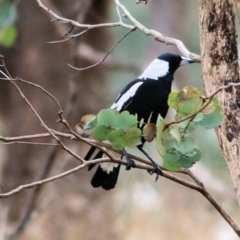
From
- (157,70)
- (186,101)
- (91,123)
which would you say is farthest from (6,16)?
(186,101)

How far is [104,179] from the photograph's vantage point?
2100 millimetres

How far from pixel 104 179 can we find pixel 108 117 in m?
0.91

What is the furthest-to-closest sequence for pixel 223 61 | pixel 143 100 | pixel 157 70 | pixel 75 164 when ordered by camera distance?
pixel 75 164 → pixel 157 70 → pixel 143 100 → pixel 223 61

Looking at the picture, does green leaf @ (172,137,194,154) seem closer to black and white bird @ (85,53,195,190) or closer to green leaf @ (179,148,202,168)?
green leaf @ (179,148,202,168)

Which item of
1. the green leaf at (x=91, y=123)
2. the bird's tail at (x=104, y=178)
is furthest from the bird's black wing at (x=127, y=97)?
the green leaf at (x=91, y=123)

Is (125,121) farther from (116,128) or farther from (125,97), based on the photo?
(125,97)

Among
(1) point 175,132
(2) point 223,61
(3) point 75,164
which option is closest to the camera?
(1) point 175,132

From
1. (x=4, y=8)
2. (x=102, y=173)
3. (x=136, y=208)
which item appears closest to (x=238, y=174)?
(x=102, y=173)

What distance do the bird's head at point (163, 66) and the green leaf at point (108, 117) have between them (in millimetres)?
958

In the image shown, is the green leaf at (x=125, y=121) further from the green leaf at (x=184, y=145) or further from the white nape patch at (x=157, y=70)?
the white nape patch at (x=157, y=70)

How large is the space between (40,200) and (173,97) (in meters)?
2.75

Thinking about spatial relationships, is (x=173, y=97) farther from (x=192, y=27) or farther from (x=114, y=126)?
(x=192, y=27)

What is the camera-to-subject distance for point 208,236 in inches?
170

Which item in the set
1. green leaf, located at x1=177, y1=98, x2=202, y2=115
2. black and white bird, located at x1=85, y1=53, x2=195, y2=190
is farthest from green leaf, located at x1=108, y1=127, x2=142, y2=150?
black and white bird, located at x1=85, y1=53, x2=195, y2=190
